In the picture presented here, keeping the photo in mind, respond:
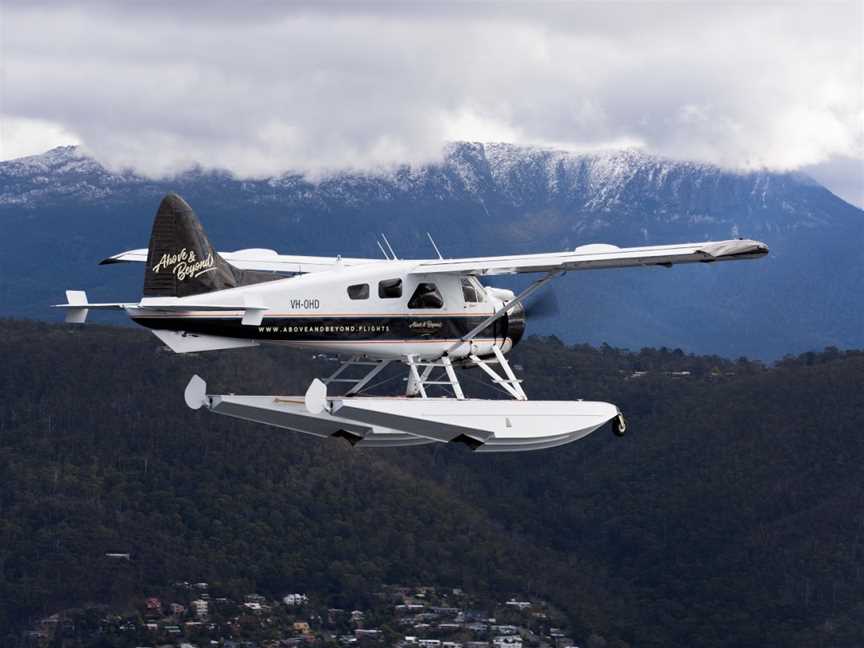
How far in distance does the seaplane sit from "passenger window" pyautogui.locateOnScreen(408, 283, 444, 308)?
0.02 m

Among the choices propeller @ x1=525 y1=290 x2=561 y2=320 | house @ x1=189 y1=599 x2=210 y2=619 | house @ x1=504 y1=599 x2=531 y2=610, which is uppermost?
propeller @ x1=525 y1=290 x2=561 y2=320

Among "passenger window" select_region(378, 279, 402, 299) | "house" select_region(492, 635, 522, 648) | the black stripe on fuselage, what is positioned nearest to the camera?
the black stripe on fuselage

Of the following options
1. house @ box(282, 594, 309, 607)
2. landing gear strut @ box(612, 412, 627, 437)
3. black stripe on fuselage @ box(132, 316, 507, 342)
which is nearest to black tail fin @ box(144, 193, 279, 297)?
black stripe on fuselage @ box(132, 316, 507, 342)

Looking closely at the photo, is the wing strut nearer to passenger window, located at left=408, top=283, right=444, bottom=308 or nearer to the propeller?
passenger window, located at left=408, top=283, right=444, bottom=308

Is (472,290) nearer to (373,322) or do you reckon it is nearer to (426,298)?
(426,298)

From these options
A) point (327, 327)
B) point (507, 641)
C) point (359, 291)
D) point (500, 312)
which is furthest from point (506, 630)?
point (327, 327)

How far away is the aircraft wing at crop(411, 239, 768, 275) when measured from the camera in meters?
35.8

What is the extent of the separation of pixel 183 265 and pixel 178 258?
6.0 inches

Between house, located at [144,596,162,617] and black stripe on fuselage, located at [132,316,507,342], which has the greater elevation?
black stripe on fuselage, located at [132,316,507,342]

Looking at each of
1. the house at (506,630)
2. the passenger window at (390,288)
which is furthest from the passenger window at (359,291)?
the house at (506,630)

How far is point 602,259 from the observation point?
1455 inches

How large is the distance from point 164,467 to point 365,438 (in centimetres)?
10747

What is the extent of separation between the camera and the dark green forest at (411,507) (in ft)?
448

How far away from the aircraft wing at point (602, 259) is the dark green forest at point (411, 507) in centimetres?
9512
